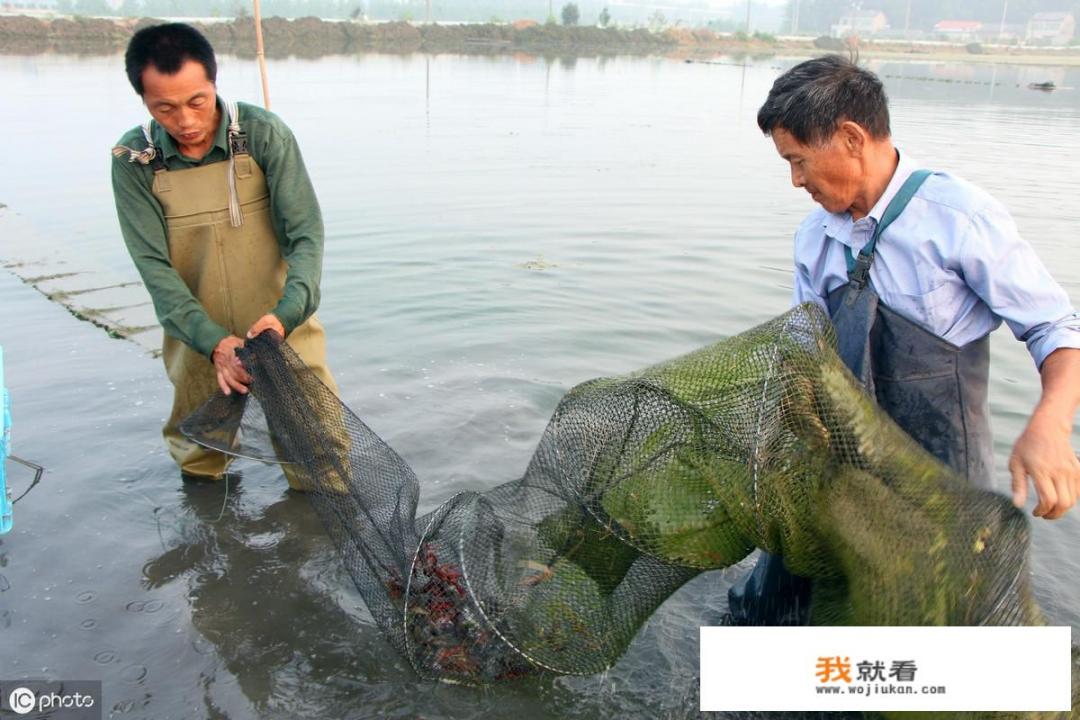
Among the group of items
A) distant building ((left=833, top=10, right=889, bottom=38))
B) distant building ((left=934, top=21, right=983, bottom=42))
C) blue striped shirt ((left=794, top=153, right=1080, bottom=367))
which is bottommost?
blue striped shirt ((left=794, top=153, right=1080, bottom=367))

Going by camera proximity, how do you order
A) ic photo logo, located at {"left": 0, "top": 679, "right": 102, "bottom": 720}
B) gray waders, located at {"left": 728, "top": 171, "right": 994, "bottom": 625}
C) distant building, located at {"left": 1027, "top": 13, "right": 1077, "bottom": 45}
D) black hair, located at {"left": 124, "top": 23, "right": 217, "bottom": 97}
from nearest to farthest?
gray waders, located at {"left": 728, "top": 171, "right": 994, "bottom": 625}, ic photo logo, located at {"left": 0, "top": 679, "right": 102, "bottom": 720}, black hair, located at {"left": 124, "top": 23, "right": 217, "bottom": 97}, distant building, located at {"left": 1027, "top": 13, "right": 1077, "bottom": 45}

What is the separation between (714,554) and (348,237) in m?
7.42

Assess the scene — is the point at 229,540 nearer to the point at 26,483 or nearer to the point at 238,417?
the point at 238,417

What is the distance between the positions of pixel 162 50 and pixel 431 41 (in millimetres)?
52716

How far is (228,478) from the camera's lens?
4.66 meters

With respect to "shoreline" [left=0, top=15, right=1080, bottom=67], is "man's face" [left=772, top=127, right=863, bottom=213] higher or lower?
lower

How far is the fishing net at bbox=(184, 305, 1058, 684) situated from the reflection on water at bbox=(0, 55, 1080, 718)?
0.45m

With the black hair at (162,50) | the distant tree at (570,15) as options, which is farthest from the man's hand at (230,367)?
the distant tree at (570,15)

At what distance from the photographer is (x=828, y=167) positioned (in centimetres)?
249

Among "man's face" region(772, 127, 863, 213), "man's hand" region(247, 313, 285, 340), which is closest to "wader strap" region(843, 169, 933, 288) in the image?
"man's face" region(772, 127, 863, 213)

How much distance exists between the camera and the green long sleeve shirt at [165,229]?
367 cm

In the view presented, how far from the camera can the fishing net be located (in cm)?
216

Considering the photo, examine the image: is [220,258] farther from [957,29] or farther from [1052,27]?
[1052,27]

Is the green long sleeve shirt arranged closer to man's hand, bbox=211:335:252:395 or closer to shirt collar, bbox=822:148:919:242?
man's hand, bbox=211:335:252:395
